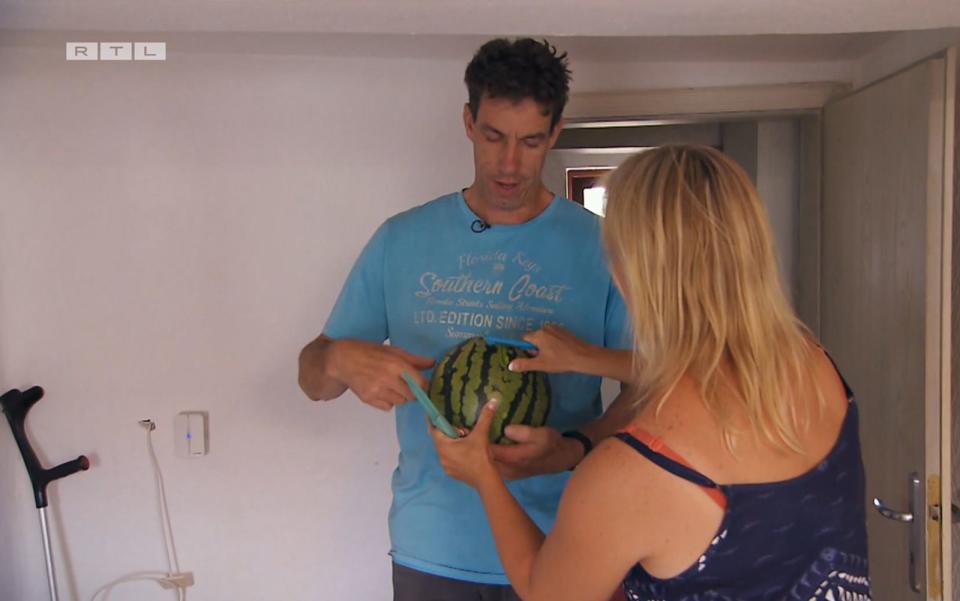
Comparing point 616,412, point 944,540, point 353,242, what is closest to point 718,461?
point 616,412

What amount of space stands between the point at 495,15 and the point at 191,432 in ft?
5.32

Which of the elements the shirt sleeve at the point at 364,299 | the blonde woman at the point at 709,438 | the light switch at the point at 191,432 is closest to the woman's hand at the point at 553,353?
the blonde woman at the point at 709,438

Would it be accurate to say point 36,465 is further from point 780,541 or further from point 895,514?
point 895,514

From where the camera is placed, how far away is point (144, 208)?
7.58ft

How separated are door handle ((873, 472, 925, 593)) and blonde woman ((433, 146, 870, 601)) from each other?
2.66 feet

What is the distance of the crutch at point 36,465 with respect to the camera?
7.30 ft

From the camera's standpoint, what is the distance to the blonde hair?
0.93 m

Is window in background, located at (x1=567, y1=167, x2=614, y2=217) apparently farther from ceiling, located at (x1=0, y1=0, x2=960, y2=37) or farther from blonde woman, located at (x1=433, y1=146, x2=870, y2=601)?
blonde woman, located at (x1=433, y1=146, x2=870, y2=601)

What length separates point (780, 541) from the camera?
937mm

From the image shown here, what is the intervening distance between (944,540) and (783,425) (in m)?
0.96

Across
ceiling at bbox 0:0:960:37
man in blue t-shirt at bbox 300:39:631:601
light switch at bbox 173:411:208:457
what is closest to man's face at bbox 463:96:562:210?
man in blue t-shirt at bbox 300:39:631:601

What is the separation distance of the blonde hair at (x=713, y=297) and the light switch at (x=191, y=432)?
172 centimetres

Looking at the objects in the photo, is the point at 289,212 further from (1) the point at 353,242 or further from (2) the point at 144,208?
(2) the point at 144,208

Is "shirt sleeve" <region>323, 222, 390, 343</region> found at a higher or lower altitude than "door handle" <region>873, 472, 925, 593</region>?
higher
